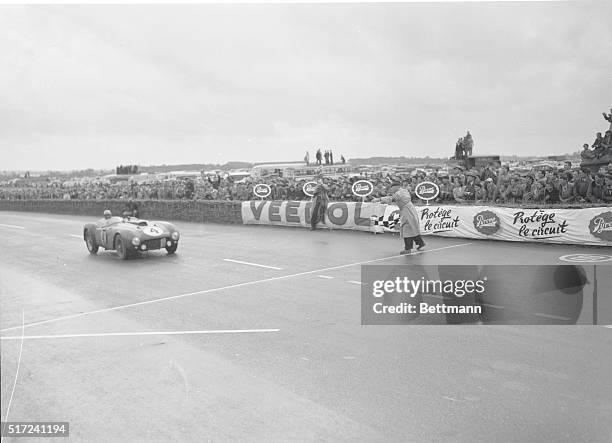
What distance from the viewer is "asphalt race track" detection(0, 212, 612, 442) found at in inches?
169

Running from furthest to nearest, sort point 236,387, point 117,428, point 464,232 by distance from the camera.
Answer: point 464,232 < point 236,387 < point 117,428

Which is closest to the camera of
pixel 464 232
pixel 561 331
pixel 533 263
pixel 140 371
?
pixel 140 371

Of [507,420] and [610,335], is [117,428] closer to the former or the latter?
[507,420]

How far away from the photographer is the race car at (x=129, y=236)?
45.1 ft

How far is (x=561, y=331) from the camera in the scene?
6.51 meters

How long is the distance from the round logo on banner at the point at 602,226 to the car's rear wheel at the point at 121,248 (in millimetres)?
10992

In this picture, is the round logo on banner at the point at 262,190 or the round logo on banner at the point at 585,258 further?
the round logo on banner at the point at 262,190

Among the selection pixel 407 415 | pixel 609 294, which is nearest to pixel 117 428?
pixel 407 415

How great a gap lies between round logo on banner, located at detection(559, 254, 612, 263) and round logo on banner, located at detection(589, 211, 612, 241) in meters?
1.33

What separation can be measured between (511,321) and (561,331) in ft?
2.11

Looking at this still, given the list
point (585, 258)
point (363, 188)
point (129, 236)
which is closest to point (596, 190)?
point (585, 258)

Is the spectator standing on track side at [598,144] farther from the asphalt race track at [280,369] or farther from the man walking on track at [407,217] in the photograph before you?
the asphalt race track at [280,369]

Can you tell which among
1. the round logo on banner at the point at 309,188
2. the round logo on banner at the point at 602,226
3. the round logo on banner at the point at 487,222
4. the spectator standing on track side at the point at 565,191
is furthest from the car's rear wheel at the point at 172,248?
the spectator standing on track side at the point at 565,191

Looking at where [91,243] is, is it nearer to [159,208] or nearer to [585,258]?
[585,258]
